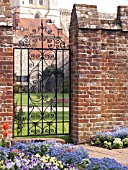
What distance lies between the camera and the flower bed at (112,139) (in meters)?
8.06

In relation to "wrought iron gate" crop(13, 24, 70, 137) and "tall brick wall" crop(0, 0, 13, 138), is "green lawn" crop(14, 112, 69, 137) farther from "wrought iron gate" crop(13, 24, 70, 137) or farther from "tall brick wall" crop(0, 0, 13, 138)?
"tall brick wall" crop(0, 0, 13, 138)

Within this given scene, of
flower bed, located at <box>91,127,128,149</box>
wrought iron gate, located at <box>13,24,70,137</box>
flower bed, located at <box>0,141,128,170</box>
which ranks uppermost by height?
wrought iron gate, located at <box>13,24,70,137</box>

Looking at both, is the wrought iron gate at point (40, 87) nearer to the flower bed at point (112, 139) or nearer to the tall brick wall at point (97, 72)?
the tall brick wall at point (97, 72)

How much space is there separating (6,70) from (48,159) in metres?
3.01

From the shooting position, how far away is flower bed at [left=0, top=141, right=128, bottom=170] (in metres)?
5.05

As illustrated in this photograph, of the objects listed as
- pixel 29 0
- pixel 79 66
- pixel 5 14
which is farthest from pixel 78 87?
pixel 29 0

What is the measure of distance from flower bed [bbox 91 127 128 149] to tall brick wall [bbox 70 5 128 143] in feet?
0.86

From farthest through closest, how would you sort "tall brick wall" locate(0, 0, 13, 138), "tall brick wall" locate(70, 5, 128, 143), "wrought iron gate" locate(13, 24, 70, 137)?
"wrought iron gate" locate(13, 24, 70, 137), "tall brick wall" locate(70, 5, 128, 143), "tall brick wall" locate(0, 0, 13, 138)

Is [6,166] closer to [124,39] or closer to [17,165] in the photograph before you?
[17,165]

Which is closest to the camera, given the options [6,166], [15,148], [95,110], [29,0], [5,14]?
[6,166]

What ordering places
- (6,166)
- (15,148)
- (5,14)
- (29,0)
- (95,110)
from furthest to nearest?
1. (29,0)
2. (95,110)
3. (5,14)
4. (15,148)
5. (6,166)

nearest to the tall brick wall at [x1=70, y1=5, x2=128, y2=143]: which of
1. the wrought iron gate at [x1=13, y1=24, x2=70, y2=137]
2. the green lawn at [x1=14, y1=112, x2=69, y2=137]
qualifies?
the wrought iron gate at [x1=13, y1=24, x2=70, y2=137]

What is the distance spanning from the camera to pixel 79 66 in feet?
28.0

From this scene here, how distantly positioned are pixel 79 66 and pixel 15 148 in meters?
2.93
